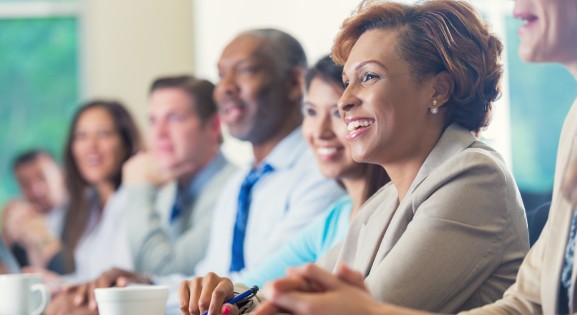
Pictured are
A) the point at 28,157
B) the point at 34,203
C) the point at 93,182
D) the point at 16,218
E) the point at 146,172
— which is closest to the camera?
the point at 146,172

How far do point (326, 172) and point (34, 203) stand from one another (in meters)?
2.76

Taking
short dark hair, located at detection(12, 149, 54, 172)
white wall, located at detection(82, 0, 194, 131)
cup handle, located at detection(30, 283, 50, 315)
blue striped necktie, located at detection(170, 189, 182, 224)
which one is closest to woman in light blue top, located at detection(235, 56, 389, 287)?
cup handle, located at detection(30, 283, 50, 315)

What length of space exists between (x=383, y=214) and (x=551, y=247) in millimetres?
428

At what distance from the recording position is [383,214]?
1.56 meters

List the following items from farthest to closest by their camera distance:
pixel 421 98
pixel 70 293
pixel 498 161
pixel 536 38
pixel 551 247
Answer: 1. pixel 70 293
2. pixel 421 98
3. pixel 498 161
4. pixel 536 38
5. pixel 551 247

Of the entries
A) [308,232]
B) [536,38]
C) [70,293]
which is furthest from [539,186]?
[70,293]

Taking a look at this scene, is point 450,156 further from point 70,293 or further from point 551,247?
point 70,293

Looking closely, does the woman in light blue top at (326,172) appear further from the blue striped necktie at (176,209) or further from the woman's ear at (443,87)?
the blue striped necktie at (176,209)

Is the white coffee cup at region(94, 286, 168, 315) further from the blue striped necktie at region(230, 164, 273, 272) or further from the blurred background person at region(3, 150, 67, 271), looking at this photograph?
the blurred background person at region(3, 150, 67, 271)

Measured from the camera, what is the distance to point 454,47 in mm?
1538

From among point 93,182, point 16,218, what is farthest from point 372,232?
point 16,218

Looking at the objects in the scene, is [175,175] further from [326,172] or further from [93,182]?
[326,172]

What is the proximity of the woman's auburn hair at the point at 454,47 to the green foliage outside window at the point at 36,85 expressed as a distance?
13.2ft

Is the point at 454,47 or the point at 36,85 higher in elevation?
the point at 454,47
